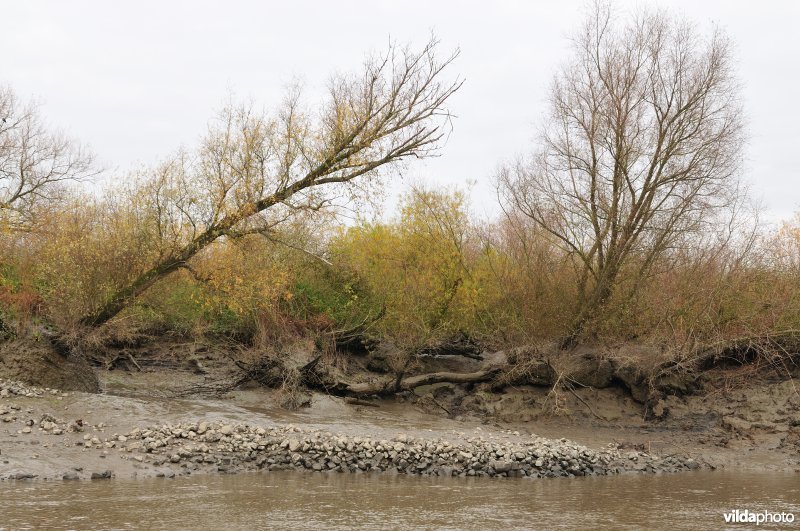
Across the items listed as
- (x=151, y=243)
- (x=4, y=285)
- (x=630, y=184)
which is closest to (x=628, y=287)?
(x=630, y=184)

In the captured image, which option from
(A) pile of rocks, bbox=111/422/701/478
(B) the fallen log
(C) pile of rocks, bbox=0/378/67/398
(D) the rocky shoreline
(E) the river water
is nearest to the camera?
(E) the river water

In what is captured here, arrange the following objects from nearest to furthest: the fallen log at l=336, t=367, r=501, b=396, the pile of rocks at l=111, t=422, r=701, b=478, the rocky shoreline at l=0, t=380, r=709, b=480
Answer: the rocky shoreline at l=0, t=380, r=709, b=480
the pile of rocks at l=111, t=422, r=701, b=478
the fallen log at l=336, t=367, r=501, b=396

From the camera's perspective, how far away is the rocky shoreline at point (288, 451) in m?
16.8

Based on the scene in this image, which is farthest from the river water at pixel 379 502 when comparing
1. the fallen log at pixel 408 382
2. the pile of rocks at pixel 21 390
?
the fallen log at pixel 408 382

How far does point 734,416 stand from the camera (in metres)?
23.8

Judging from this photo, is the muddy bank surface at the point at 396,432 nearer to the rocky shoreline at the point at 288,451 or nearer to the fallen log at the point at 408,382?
the rocky shoreline at the point at 288,451

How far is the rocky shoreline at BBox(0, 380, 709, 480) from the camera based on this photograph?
55.2 feet

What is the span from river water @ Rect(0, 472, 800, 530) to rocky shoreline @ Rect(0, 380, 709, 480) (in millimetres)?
719

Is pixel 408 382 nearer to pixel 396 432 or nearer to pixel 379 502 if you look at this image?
pixel 396 432

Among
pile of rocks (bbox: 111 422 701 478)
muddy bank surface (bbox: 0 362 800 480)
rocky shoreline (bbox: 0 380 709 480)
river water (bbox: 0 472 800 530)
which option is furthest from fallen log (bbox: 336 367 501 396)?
river water (bbox: 0 472 800 530)

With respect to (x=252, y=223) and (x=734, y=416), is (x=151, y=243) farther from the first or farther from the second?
(x=734, y=416)

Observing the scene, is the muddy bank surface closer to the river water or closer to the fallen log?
the fallen log

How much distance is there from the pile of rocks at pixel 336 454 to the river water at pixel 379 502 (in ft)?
2.34

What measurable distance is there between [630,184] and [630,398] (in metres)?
7.32
